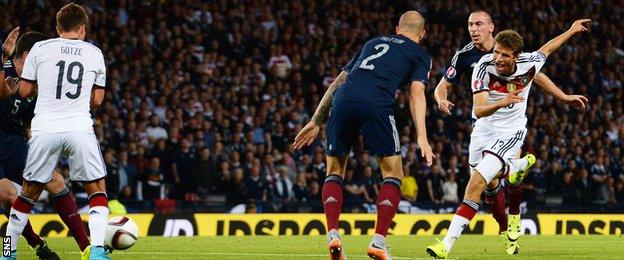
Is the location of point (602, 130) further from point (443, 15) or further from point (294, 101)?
point (294, 101)

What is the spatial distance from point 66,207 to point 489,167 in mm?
4001

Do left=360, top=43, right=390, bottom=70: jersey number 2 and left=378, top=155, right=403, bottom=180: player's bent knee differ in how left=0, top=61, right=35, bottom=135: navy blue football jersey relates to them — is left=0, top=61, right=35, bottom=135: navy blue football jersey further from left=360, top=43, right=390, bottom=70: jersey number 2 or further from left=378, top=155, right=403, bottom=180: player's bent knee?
left=378, top=155, right=403, bottom=180: player's bent knee

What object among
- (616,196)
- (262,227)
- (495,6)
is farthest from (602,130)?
(262,227)

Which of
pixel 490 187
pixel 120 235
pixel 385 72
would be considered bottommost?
pixel 120 235

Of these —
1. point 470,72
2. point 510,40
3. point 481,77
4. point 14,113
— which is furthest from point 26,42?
point 470,72

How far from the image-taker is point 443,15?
2766cm

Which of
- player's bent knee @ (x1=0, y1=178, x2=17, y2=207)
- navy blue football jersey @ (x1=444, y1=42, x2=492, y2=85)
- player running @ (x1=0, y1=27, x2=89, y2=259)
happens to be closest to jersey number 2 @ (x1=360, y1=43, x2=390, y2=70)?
player running @ (x1=0, y1=27, x2=89, y2=259)

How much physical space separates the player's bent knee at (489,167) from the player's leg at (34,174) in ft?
13.7

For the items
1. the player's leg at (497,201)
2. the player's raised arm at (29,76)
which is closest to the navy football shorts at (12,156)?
the player's raised arm at (29,76)

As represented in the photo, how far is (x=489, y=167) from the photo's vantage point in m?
11.0

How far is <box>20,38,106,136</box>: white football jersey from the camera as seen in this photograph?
28.8ft

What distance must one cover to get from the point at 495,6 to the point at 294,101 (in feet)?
25.4

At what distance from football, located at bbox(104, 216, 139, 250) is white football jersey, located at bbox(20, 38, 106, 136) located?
1754 millimetres

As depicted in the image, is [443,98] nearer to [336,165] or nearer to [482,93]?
[482,93]
